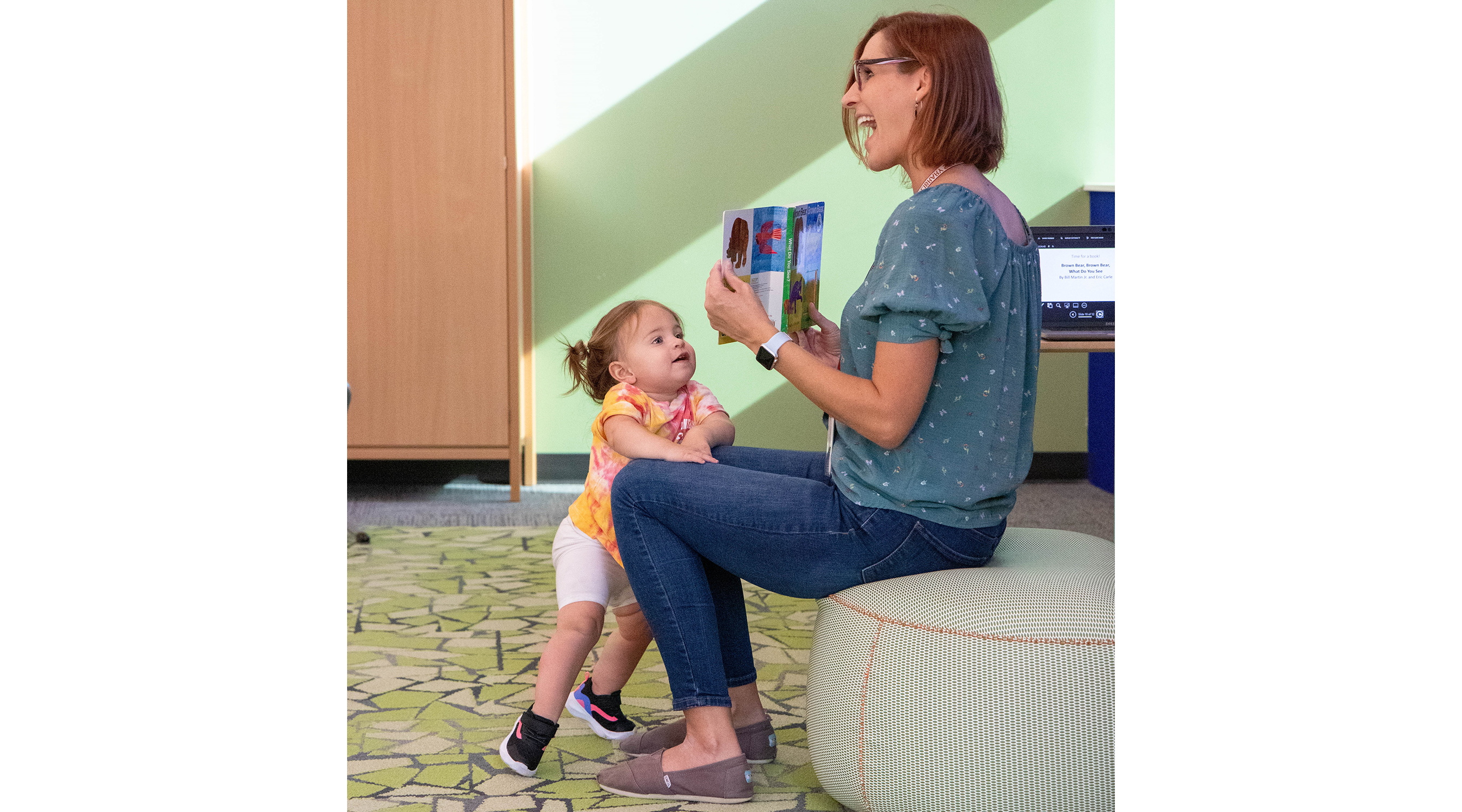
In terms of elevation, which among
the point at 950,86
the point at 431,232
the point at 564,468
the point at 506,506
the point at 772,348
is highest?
the point at 431,232

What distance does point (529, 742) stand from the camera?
5.38 ft

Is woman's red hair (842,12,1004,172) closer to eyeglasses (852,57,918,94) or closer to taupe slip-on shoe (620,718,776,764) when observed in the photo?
eyeglasses (852,57,918,94)

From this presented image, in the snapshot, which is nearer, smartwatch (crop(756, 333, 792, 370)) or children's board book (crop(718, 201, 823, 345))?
smartwatch (crop(756, 333, 792, 370))

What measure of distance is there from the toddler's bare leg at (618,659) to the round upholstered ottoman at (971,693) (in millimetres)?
463

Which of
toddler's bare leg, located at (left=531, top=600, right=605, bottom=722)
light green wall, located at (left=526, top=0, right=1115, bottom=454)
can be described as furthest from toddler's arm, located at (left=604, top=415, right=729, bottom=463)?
light green wall, located at (left=526, top=0, right=1115, bottom=454)

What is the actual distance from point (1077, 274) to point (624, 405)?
156 cm

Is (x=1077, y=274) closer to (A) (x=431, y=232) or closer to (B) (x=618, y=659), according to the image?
(B) (x=618, y=659)

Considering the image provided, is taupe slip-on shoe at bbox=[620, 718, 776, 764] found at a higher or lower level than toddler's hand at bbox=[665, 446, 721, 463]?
lower

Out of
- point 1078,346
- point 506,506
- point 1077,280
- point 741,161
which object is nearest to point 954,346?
point 1078,346

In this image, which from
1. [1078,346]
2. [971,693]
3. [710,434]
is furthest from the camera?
[1078,346]

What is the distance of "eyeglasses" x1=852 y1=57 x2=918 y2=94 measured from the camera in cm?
150

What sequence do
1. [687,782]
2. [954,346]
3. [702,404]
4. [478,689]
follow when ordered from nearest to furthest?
[954,346] < [687,782] < [702,404] < [478,689]

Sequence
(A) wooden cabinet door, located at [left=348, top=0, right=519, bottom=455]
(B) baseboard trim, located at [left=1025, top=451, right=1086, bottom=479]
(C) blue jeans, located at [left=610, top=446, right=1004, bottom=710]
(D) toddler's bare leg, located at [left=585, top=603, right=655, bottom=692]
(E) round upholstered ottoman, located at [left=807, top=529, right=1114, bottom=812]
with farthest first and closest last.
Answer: (B) baseboard trim, located at [left=1025, top=451, right=1086, bottom=479]
(A) wooden cabinet door, located at [left=348, top=0, right=519, bottom=455]
(D) toddler's bare leg, located at [left=585, top=603, right=655, bottom=692]
(C) blue jeans, located at [left=610, top=446, right=1004, bottom=710]
(E) round upholstered ottoman, located at [left=807, top=529, right=1114, bottom=812]
